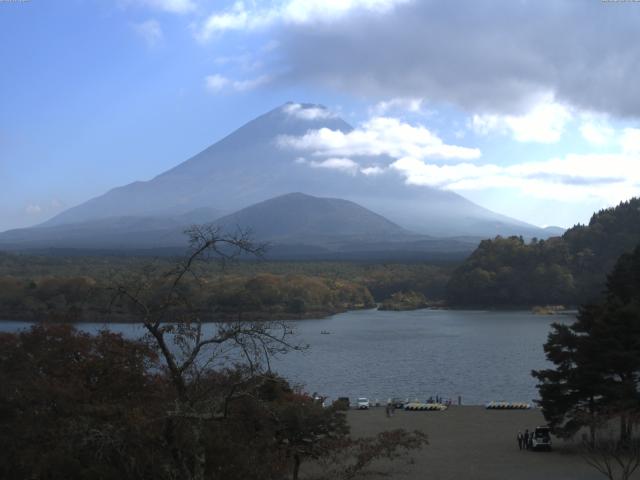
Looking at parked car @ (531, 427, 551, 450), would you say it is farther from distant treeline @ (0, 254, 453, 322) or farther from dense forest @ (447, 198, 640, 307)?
dense forest @ (447, 198, 640, 307)

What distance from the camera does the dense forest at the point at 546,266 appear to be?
55.0 metres

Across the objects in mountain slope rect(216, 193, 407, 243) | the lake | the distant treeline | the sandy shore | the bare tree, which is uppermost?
mountain slope rect(216, 193, 407, 243)

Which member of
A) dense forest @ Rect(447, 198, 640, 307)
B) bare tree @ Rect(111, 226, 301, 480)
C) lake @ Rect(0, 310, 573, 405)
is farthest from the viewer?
dense forest @ Rect(447, 198, 640, 307)

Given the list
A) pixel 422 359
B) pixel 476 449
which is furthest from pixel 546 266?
pixel 476 449

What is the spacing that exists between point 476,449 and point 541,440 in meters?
1.09

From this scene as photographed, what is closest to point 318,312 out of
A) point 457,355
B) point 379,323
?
point 379,323

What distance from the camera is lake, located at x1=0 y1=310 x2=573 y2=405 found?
70.5 feet

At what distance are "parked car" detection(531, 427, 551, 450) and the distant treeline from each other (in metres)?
22.3

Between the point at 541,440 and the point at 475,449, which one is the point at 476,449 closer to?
the point at 475,449

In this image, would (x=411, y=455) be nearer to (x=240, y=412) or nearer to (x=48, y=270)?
(x=240, y=412)

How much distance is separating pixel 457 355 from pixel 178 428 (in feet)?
84.0

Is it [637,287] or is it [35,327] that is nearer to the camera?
[35,327]

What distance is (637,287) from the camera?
16891 millimetres

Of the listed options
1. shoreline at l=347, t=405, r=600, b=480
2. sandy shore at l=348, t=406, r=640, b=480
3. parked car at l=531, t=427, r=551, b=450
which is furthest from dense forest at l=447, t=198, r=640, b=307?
parked car at l=531, t=427, r=551, b=450
